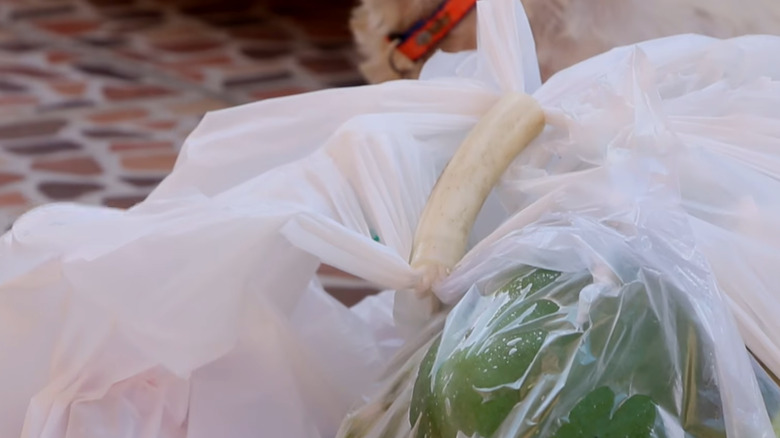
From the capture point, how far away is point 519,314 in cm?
39

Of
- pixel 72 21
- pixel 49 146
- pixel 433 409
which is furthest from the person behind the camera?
pixel 72 21

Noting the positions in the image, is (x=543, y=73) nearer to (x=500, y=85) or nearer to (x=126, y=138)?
(x=500, y=85)

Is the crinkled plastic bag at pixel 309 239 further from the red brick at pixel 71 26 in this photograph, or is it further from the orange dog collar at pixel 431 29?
the red brick at pixel 71 26

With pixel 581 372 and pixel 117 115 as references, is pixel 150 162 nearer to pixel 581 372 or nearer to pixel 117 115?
pixel 117 115

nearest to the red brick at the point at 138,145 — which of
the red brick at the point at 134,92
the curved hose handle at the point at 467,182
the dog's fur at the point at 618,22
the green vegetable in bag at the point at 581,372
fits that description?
the red brick at the point at 134,92

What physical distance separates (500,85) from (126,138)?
45.5 inches

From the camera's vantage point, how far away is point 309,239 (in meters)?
0.45

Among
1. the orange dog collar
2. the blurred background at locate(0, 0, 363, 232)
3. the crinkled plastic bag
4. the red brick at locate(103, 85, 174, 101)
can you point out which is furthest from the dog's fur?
the red brick at locate(103, 85, 174, 101)

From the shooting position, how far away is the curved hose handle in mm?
447

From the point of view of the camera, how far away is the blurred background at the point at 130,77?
1.42 metres

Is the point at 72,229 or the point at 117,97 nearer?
the point at 72,229

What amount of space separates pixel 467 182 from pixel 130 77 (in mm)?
1553

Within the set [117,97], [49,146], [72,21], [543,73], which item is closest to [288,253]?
[543,73]

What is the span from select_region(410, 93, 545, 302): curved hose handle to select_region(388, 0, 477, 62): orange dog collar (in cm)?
38
